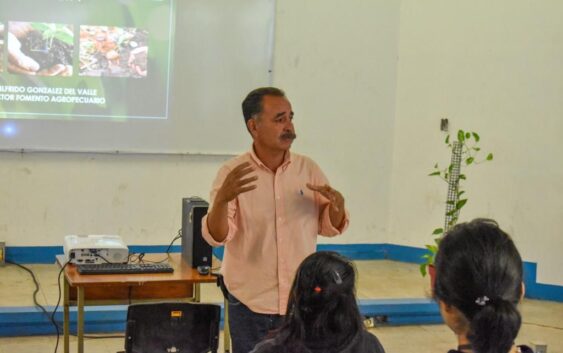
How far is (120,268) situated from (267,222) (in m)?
1.18

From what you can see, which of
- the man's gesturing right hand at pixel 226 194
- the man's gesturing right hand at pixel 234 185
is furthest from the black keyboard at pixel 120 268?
the man's gesturing right hand at pixel 234 185

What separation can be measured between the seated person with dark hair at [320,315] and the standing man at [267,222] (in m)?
0.82

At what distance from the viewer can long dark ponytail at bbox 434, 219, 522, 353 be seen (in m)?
1.35

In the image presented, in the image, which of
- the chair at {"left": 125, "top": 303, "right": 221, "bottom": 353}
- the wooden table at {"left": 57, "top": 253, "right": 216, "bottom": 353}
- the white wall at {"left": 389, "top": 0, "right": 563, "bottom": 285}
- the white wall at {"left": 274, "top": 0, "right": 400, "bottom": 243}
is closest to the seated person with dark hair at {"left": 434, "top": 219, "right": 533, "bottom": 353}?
the chair at {"left": 125, "top": 303, "right": 221, "bottom": 353}

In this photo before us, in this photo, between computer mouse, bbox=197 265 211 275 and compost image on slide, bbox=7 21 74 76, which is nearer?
computer mouse, bbox=197 265 211 275

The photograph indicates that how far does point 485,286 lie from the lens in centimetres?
135

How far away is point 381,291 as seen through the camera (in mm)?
5895

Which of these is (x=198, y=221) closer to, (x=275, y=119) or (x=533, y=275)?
(x=275, y=119)

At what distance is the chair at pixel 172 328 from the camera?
10.5 feet

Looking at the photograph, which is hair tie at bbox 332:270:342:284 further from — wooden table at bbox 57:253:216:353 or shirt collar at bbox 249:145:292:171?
wooden table at bbox 57:253:216:353

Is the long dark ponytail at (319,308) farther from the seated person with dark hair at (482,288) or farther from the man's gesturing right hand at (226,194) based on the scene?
the man's gesturing right hand at (226,194)

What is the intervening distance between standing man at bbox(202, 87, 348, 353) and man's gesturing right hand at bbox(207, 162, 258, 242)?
0.02 meters

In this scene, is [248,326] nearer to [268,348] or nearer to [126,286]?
[268,348]

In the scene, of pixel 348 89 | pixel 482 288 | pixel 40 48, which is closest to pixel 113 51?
pixel 40 48
